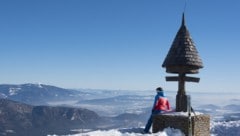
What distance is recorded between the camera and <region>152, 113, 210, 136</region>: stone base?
19453 mm

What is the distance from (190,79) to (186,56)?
5.09 ft

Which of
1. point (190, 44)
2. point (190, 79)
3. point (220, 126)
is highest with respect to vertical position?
point (190, 44)

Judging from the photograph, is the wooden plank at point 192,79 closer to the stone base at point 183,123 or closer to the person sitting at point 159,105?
the person sitting at point 159,105

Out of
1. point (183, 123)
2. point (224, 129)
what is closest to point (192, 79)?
point (183, 123)

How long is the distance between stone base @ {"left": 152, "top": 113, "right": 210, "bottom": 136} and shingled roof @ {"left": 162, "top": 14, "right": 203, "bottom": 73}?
2573 millimetres

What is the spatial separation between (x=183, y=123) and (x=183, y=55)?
138 inches

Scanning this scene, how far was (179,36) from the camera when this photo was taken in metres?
21.1

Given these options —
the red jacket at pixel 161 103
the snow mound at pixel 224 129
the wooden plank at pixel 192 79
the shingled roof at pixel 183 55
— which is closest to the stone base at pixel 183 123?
the red jacket at pixel 161 103

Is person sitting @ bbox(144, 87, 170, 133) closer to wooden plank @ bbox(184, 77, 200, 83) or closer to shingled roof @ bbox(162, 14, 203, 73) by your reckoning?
shingled roof @ bbox(162, 14, 203, 73)

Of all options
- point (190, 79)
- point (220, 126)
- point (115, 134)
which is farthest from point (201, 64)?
point (220, 126)

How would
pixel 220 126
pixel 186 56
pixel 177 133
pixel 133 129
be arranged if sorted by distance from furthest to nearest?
pixel 220 126
pixel 133 129
pixel 186 56
pixel 177 133

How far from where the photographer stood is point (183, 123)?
1947 centimetres

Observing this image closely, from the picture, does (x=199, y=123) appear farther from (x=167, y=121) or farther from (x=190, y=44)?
(x=190, y=44)

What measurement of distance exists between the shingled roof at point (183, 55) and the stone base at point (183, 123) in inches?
101
